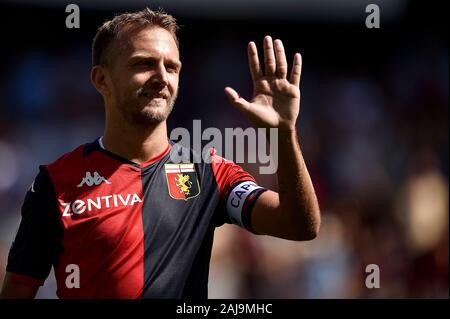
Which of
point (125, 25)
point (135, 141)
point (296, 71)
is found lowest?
point (135, 141)

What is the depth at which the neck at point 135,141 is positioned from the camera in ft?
12.7

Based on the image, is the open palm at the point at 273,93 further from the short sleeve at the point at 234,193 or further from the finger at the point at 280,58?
the short sleeve at the point at 234,193

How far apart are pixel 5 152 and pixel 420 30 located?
642 centimetres

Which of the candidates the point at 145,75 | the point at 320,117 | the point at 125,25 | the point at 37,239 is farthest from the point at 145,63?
the point at 320,117

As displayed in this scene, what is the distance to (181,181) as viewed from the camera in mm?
3879

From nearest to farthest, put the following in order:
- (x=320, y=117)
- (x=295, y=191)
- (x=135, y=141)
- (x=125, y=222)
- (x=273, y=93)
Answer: (x=295, y=191)
(x=273, y=93)
(x=125, y=222)
(x=135, y=141)
(x=320, y=117)

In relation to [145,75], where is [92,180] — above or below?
below

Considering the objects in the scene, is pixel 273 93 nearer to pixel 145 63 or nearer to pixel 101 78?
pixel 145 63

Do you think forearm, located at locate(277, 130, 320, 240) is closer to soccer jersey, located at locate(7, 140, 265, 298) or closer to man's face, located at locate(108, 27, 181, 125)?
soccer jersey, located at locate(7, 140, 265, 298)

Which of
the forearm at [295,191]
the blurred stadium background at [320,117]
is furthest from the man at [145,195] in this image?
the blurred stadium background at [320,117]

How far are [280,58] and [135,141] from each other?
3.38ft

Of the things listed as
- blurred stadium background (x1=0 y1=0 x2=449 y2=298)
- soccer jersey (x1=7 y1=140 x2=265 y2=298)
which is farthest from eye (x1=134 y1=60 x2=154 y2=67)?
blurred stadium background (x1=0 y1=0 x2=449 y2=298)
